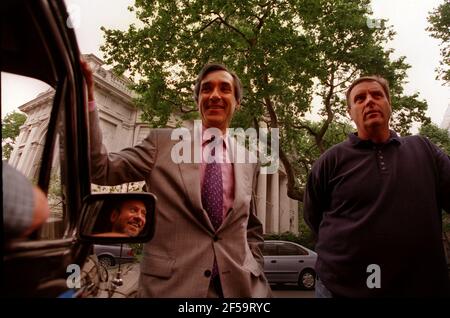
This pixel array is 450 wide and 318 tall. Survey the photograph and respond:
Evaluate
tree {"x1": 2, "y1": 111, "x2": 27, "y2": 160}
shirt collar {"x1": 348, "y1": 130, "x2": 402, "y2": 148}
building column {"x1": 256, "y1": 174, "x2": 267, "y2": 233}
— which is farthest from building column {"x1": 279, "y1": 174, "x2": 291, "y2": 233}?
tree {"x1": 2, "y1": 111, "x2": 27, "y2": 160}

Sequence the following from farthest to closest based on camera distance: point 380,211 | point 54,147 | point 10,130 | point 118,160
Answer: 1. point 380,211
2. point 118,160
3. point 54,147
4. point 10,130

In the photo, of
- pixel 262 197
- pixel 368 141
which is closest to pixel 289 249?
pixel 368 141

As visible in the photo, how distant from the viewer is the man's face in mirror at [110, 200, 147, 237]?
1.23 m

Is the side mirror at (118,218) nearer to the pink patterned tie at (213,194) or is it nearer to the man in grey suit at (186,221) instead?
the man in grey suit at (186,221)

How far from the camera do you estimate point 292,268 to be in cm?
1108

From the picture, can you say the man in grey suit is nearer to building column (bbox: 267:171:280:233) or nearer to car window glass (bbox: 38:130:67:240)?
car window glass (bbox: 38:130:67:240)

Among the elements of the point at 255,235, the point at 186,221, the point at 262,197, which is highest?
the point at 262,197

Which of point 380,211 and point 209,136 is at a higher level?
point 209,136

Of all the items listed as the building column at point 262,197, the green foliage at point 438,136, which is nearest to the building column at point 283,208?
the building column at point 262,197

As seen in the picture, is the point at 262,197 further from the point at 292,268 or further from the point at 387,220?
the point at 387,220

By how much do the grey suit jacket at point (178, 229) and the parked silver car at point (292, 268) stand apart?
9.59 m

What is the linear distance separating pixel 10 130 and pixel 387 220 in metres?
2.05

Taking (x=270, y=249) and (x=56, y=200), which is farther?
(x=270, y=249)
